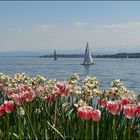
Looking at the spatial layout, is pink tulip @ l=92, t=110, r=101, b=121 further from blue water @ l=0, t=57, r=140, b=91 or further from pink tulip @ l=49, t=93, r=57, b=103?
blue water @ l=0, t=57, r=140, b=91

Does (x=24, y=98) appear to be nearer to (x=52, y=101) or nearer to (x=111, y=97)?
(x=52, y=101)

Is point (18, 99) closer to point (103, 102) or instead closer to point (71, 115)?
point (71, 115)

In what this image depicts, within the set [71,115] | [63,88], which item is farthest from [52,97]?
[63,88]

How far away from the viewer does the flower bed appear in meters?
4.62

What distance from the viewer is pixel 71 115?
18.8 ft

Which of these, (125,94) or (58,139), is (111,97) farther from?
(58,139)

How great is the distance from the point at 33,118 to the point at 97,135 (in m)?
1.30

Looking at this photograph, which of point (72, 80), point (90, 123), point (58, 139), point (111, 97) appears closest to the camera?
point (90, 123)

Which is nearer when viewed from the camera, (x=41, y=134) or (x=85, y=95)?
(x=41, y=134)

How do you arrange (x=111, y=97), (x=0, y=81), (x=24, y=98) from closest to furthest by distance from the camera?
1. (x=24, y=98)
2. (x=111, y=97)
3. (x=0, y=81)

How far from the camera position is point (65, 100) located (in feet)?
22.5

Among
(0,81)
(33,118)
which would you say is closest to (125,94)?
(33,118)

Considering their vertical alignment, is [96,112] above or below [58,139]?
above

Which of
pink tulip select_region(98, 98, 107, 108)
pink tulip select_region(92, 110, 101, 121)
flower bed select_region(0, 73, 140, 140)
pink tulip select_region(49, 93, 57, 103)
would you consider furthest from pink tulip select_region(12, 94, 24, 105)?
pink tulip select_region(92, 110, 101, 121)
